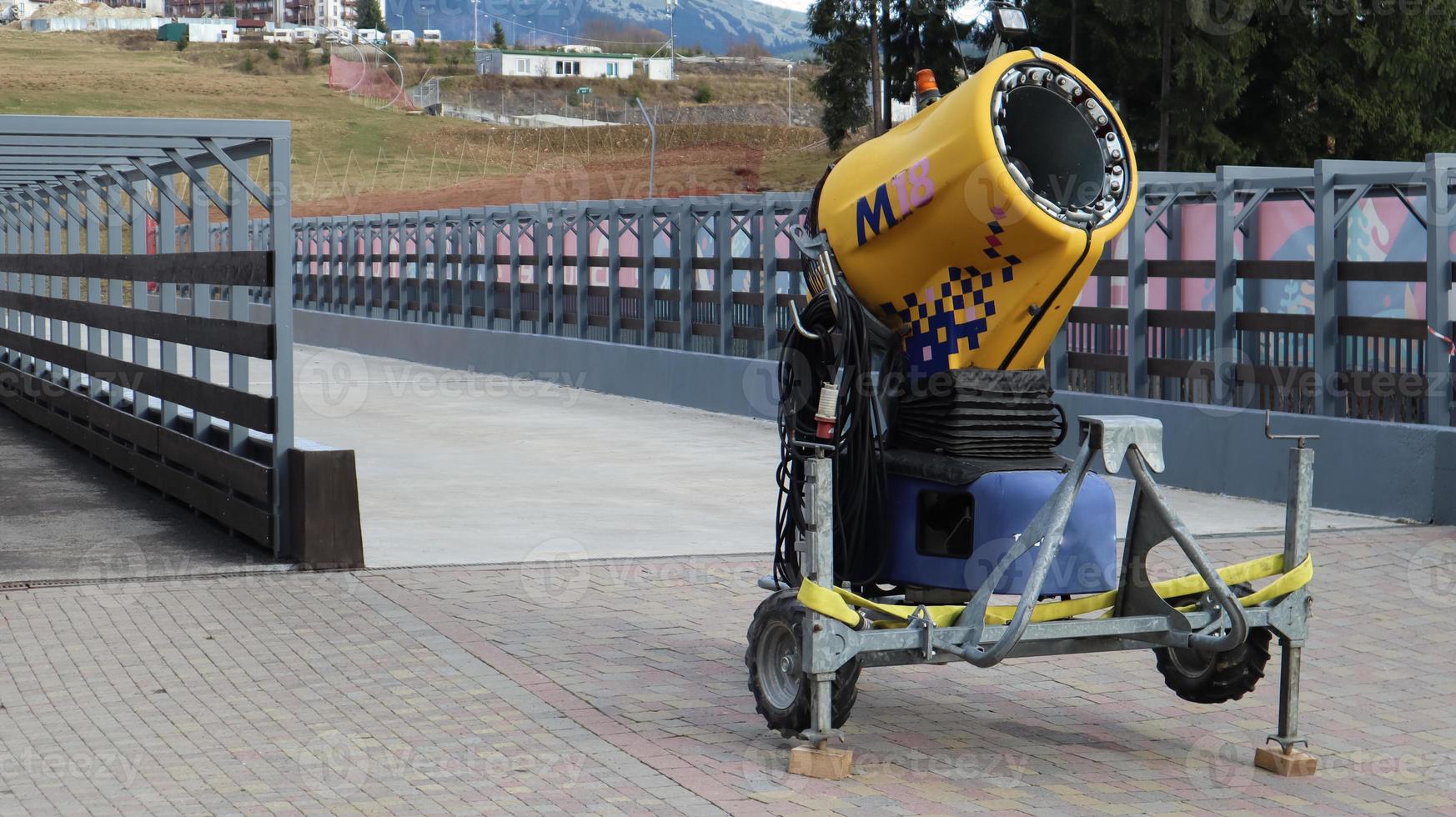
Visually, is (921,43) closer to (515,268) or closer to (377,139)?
(515,268)

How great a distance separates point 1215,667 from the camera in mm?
6148

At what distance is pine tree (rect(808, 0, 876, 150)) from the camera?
179 feet

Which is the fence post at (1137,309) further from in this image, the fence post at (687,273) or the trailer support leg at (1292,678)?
the trailer support leg at (1292,678)

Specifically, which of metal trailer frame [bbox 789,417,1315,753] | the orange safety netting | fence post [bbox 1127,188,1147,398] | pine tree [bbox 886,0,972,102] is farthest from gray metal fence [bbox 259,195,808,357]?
the orange safety netting

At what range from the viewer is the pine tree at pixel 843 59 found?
54.5 meters

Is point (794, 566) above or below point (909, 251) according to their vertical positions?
below

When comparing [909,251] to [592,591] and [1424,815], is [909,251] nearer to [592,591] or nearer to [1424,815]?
[1424,815]

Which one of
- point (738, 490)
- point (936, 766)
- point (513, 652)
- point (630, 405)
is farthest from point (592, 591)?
point (630, 405)

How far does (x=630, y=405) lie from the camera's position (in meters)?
20.0

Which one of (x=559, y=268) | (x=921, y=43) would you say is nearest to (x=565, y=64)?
(x=921, y=43)

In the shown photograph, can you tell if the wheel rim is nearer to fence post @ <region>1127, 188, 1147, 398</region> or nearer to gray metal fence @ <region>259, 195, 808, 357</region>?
fence post @ <region>1127, 188, 1147, 398</region>

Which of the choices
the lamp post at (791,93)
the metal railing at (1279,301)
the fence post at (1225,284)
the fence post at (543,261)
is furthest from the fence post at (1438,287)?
the lamp post at (791,93)

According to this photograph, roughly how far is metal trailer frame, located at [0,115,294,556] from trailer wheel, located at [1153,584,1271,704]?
4.66m

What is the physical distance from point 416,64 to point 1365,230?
164197mm
